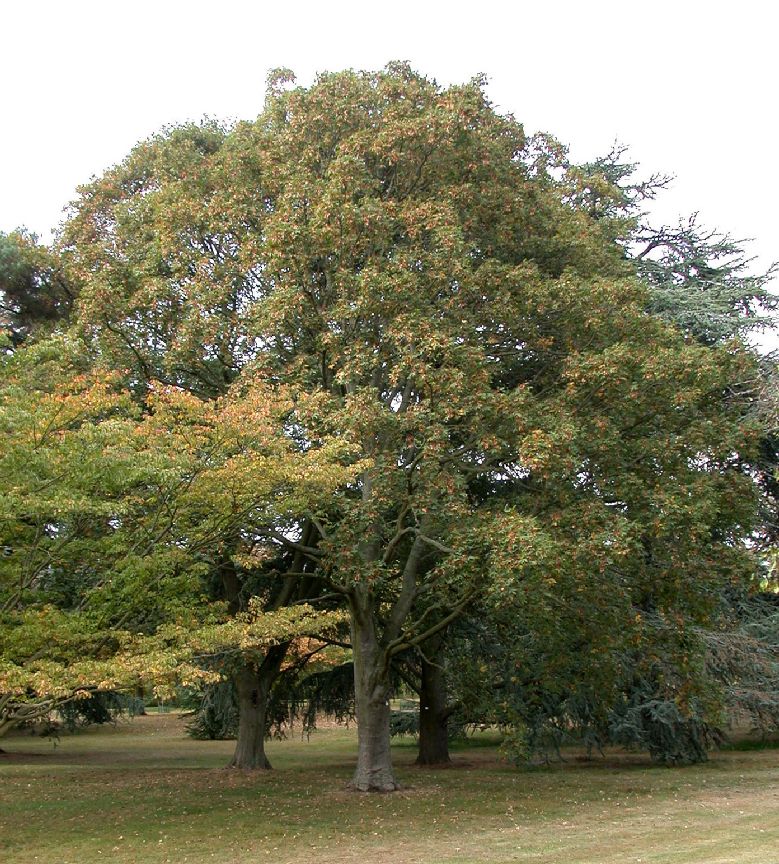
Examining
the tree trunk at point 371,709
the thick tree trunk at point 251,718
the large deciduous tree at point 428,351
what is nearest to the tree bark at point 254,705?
the thick tree trunk at point 251,718

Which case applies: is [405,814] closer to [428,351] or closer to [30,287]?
[428,351]

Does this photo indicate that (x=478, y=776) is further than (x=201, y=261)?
Yes

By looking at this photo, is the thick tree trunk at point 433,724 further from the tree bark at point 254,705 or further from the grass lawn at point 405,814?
the tree bark at point 254,705

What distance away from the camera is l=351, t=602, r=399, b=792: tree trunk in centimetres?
1669

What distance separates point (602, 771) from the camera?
21.3 m

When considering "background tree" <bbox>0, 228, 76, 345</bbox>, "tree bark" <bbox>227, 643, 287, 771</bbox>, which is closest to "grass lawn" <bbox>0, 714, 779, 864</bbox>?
"tree bark" <bbox>227, 643, 287, 771</bbox>

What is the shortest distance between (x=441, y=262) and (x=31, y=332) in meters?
11.0

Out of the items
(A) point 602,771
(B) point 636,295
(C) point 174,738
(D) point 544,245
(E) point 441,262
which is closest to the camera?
(E) point 441,262

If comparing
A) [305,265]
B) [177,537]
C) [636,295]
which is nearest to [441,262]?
[305,265]

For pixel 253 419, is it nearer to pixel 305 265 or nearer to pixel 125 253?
pixel 305 265

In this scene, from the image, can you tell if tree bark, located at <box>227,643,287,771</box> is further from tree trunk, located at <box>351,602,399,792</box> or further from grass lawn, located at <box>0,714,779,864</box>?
tree trunk, located at <box>351,602,399,792</box>

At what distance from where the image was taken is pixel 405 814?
1412 centimetres

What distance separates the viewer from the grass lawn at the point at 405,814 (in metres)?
10.8

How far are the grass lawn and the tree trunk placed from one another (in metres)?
0.63
